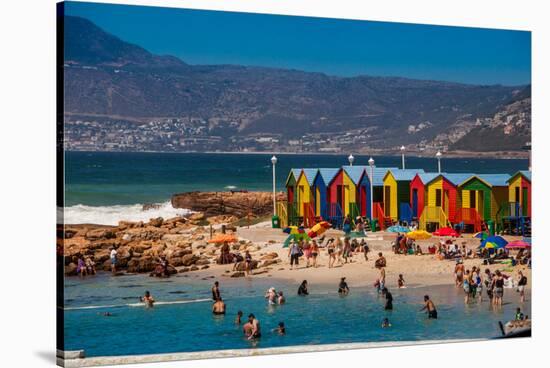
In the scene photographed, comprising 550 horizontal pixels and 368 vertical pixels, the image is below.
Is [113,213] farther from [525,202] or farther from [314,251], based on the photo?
[525,202]

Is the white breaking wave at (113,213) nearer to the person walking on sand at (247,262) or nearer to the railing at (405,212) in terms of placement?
the person walking on sand at (247,262)

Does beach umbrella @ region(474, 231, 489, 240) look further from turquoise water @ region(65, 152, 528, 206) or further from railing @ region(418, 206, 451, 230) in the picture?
turquoise water @ region(65, 152, 528, 206)

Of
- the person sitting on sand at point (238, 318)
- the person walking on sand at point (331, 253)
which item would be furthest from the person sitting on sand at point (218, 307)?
the person walking on sand at point (331, 253)

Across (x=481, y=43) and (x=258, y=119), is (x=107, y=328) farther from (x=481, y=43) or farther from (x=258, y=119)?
(x=481, y=43)

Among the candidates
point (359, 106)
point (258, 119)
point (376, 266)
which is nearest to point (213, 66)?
point (258, 119)

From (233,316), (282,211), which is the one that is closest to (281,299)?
(233,316)

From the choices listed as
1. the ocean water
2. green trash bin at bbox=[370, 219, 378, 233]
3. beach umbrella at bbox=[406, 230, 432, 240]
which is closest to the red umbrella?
beach umbrella at bbox=[406, 230, 432, 240]
